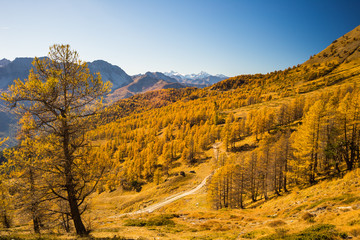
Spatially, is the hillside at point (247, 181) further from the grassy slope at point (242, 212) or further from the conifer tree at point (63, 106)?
the conifer tree at point (63, 106)

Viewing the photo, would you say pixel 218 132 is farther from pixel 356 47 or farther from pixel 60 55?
pixel 356 47

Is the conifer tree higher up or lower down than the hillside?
higher up

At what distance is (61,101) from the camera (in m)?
10.1

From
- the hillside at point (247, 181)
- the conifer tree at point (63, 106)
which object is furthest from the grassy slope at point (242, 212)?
the conifer tree at point (63, 106)

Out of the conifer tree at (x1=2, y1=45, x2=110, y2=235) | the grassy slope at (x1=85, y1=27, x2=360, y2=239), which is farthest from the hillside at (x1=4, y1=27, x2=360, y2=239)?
the conifer tree at (x1=2, y1=45, x2=110, y2=235)

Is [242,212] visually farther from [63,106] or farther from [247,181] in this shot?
[63,106]

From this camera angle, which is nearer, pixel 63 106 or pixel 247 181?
pixel 63 106

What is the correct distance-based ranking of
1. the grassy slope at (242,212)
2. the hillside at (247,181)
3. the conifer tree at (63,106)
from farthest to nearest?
the grassy slope at (242,212), the hillside at (247,181), the conifer tree at (63,106)

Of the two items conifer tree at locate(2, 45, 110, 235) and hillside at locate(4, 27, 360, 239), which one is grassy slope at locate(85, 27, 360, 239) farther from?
conifer tree at locate(2, 45, 110, 235)

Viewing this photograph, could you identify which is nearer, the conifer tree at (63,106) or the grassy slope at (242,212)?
the conifer tree at (63,106)

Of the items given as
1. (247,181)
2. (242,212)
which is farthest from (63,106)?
(247,181)

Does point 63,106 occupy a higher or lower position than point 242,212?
higher

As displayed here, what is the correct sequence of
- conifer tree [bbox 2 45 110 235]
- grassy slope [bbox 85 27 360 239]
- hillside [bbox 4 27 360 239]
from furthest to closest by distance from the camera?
grassy slope [bbox 85 27 360 239] → hillside [bbox 4 27 360 239] → conifer tree [bbox 2 45 110 235]

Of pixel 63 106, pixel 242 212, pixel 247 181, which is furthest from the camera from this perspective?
pixel 247 181
